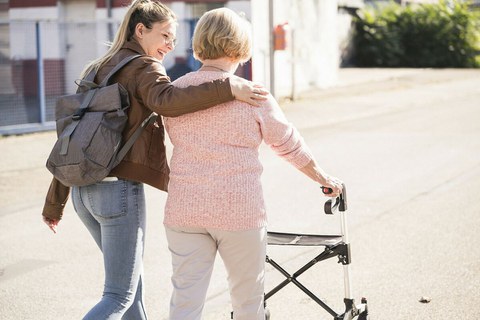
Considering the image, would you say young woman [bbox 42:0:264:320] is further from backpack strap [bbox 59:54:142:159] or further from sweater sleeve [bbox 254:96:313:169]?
sweater sleeve [bbox 254:96:313:169]

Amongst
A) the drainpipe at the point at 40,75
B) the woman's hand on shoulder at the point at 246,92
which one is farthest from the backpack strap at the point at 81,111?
the drainpipe at the point at 40,75

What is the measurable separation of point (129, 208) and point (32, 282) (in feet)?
8.53

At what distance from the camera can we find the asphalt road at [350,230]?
17.0ft

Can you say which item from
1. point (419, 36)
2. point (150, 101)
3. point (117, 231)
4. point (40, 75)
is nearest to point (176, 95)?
point (150, 101)

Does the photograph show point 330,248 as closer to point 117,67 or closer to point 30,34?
point 117,67

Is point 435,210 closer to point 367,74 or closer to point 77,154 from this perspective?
point 77,154

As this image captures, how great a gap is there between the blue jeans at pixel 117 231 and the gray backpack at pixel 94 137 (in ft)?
0.30

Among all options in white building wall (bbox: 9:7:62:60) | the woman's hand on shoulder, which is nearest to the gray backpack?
the woman's hand on shoulder

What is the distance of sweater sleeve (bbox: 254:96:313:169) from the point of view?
326 cm

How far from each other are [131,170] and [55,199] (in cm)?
46

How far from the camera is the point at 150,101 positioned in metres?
3.28

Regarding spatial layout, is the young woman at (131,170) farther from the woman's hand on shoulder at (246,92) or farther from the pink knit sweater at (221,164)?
the woman's hand on shoulder at (246,92)

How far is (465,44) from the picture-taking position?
36625 mm

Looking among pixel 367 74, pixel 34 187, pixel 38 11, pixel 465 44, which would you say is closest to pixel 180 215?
pixel 34 187
